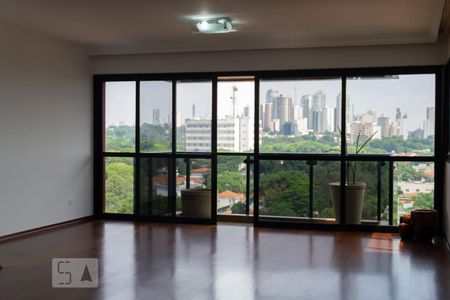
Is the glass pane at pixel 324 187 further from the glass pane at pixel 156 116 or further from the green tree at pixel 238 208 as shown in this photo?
the glass pane at pixel 156 116

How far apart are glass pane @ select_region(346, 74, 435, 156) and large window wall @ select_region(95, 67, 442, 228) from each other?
0.5 inches

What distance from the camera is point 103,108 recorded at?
8.01m

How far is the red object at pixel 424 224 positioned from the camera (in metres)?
6.27

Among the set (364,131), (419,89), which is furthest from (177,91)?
(419,89)

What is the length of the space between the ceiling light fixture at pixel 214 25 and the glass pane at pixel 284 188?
2089mm

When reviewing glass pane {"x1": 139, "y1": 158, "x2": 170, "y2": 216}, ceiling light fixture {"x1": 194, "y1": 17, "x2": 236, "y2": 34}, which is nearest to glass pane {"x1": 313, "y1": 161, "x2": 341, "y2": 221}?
glass pane {"x1": 139, "y1": 158, "x2": 170, "y2": 216}

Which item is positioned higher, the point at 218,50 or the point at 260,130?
the point at 218,50

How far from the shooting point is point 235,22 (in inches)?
238

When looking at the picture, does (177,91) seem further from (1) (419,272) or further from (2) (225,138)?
(1) (419,272)

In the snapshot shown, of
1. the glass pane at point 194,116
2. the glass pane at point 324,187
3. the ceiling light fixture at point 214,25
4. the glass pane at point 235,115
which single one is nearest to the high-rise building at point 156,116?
the glass pane at point 194,116

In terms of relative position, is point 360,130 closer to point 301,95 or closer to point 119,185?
point 301,95

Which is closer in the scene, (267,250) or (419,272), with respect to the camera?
(419,272)

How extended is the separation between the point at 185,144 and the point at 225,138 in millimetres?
821

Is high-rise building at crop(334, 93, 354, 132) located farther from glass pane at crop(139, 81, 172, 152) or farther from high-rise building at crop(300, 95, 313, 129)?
glass pane at crop(139, 81, 172, 152)
